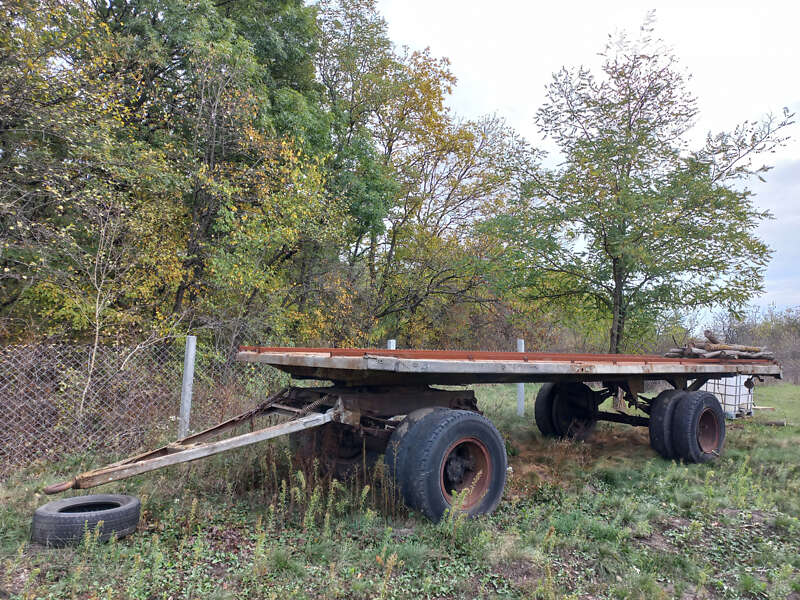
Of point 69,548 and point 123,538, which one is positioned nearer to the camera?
point 69,548

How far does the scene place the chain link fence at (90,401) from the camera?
4.75 meters

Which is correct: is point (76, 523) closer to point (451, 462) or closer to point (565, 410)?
point (451, 462)

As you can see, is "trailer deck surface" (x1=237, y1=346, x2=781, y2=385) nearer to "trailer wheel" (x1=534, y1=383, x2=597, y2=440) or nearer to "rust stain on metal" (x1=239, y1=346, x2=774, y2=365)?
"rust stain on metal" (x1=239, y1=346, x2=774, y2=365)

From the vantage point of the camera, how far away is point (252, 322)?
Answer: 8.91 metres

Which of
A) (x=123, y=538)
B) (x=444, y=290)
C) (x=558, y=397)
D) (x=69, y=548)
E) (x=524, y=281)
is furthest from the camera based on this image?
(x=444, y=290)

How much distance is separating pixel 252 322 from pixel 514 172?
20.0 feet

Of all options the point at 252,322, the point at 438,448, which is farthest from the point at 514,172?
the point at 438,448

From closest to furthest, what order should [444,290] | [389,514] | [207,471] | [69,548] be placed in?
[69,548] < [389,514] < [207,471] < [444,290]

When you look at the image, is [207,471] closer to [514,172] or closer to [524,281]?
[524,281]

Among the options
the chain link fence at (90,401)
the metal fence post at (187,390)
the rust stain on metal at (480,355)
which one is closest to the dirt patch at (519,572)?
the rust stain on metal at (480,355)

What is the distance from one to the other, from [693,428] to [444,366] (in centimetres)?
390

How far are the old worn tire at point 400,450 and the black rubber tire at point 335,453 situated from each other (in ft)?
2.56

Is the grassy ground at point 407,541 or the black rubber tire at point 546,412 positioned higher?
the black rubber tire at point 546,412

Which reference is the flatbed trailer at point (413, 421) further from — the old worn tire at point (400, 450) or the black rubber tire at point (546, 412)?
the black rubber tire at point (546, 412)
